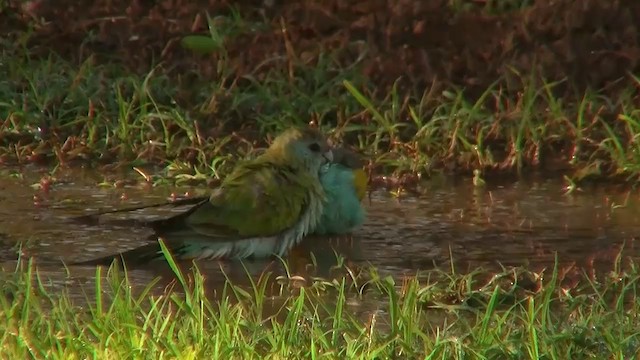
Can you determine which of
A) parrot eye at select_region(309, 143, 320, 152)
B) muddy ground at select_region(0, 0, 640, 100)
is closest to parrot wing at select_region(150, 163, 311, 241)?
parrot eye at select_region(309, 143, 320, 152)

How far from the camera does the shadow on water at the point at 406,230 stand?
241 inches

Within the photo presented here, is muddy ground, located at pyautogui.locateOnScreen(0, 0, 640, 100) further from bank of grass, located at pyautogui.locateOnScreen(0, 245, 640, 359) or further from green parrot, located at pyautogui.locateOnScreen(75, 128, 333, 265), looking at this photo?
bank of grass, located at pyautogui.locateOnScreen(0, 245, 640, 359)

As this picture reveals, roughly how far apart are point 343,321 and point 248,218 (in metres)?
1.43

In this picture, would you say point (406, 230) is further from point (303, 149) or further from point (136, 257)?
point (136, 257)

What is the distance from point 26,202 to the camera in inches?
275

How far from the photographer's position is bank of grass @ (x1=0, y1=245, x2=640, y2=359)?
4.67m

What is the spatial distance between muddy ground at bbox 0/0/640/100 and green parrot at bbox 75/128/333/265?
2078 millimetres

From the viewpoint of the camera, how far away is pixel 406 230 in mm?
6602

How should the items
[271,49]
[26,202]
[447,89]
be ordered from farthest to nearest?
1. [271,49]
2. [447,89]
3. [26,202]

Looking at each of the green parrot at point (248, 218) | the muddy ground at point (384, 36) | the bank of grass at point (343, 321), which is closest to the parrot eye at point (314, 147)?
the green parrot at point (248, 218)

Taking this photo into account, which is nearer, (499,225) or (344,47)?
(499,225)

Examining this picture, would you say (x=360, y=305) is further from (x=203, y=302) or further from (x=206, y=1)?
(x=206, y=1)

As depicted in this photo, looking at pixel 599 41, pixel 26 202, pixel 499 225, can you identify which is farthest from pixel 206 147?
pixel 599 41

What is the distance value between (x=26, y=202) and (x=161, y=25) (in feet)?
8.18
